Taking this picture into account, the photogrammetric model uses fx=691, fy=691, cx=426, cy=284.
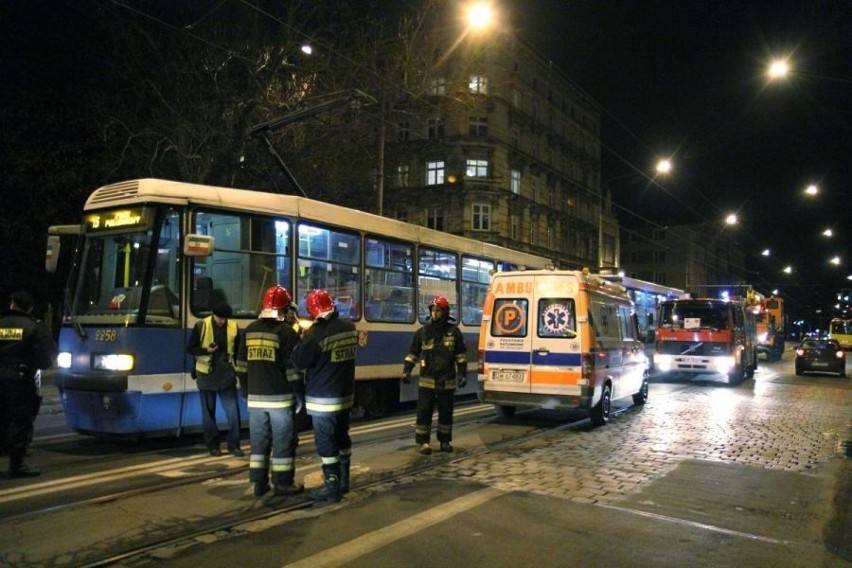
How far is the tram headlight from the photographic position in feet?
26.0

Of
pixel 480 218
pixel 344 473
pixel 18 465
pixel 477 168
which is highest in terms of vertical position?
pixel 477 168

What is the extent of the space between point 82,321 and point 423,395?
4231 mm

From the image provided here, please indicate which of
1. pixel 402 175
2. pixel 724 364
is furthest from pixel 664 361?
pixel 402 175

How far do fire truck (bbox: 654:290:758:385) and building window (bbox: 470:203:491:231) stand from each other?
2840cm

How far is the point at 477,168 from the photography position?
49.2 m

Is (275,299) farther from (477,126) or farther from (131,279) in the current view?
(477,126)

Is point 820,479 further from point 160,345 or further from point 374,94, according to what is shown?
point 374,94

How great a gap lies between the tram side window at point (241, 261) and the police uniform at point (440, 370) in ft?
7.72

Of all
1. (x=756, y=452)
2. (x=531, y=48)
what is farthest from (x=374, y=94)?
(x=531, y=48)

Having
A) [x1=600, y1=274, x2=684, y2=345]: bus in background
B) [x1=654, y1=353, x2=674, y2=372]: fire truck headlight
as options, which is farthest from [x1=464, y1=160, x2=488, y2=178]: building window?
[x1=654, y1=353, x2=674, y2=372]: fire truck headlight

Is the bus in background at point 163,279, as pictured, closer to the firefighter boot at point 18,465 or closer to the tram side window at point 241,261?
the tram side window at point 241,261

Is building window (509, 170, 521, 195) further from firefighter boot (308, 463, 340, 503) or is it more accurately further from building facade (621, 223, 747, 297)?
firefighter boot (308, 463, 340, 503)

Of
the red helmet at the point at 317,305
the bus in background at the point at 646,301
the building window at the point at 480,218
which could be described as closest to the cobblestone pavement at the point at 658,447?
the red helmet at the point at 317,305

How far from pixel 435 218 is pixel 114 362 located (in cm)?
4213
